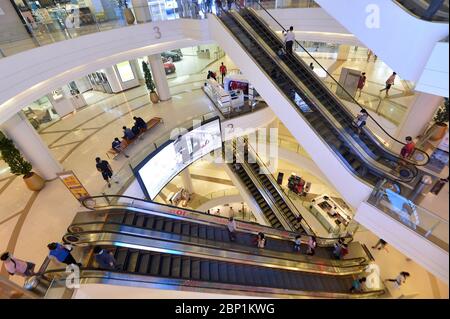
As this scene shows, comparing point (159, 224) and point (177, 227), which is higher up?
point (159, 224)

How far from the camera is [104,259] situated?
533 cm

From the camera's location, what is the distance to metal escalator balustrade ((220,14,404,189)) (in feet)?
23.0

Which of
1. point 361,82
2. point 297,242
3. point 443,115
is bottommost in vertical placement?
point 297,242

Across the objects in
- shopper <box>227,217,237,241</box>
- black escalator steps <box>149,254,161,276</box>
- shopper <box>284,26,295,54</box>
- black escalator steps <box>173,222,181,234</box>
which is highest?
shopper <box>284,26,295,54</box>

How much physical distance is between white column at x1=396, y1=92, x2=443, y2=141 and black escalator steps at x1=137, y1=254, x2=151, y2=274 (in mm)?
9957

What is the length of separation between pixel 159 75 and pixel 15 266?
10837 millimetres

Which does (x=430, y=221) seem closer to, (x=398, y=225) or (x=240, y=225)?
(x=398, y=225)

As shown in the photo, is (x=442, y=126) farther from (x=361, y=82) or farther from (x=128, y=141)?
(x=128, y=141)

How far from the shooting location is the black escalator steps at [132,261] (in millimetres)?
5957

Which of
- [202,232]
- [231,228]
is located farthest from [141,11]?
[231,228]

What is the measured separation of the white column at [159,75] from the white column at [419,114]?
11.7 meters

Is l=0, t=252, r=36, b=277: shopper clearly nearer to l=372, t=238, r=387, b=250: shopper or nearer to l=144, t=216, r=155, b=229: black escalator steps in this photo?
l=144, t=216, r=155, b=229: black escalator steps

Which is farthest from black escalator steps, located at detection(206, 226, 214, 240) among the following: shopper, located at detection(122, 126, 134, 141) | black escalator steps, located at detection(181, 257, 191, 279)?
shopper, located at detection(122, 126, 134, 141)

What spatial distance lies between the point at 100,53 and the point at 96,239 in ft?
24.9
